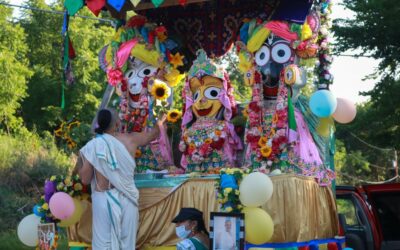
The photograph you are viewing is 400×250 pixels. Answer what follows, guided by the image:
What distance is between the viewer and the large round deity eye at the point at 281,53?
8219 millimetres

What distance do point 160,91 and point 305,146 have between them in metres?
1.97

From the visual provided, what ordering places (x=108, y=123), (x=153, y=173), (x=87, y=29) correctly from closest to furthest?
1. (x=108, y=123)
2. (x=153, y=173)
3. (x=87, y=29)

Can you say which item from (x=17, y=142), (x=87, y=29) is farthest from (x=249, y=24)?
(x=87, y=29)

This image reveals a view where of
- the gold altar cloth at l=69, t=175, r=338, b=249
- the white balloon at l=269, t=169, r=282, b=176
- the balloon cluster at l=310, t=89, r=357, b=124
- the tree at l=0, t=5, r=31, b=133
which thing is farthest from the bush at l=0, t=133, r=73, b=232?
the balloon cluster at l=310, t=89, r=357, b=124

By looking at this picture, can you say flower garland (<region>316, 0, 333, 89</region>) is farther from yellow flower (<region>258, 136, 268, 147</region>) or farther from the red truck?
the red truck

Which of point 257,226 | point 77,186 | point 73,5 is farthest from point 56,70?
point 257,226

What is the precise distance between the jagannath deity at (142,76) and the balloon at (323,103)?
2.00 meters

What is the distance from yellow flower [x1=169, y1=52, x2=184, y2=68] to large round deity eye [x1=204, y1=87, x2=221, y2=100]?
0.80 metres

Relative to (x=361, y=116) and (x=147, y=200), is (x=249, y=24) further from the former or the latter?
(x=361, y=116)

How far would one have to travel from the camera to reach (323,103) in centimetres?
770

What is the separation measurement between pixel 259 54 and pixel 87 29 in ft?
55.4

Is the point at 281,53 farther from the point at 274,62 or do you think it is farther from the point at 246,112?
the point at 246,112

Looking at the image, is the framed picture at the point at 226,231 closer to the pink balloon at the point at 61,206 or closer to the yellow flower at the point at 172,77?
the pink balloon at the point at 61,206

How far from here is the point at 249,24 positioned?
8742mm
